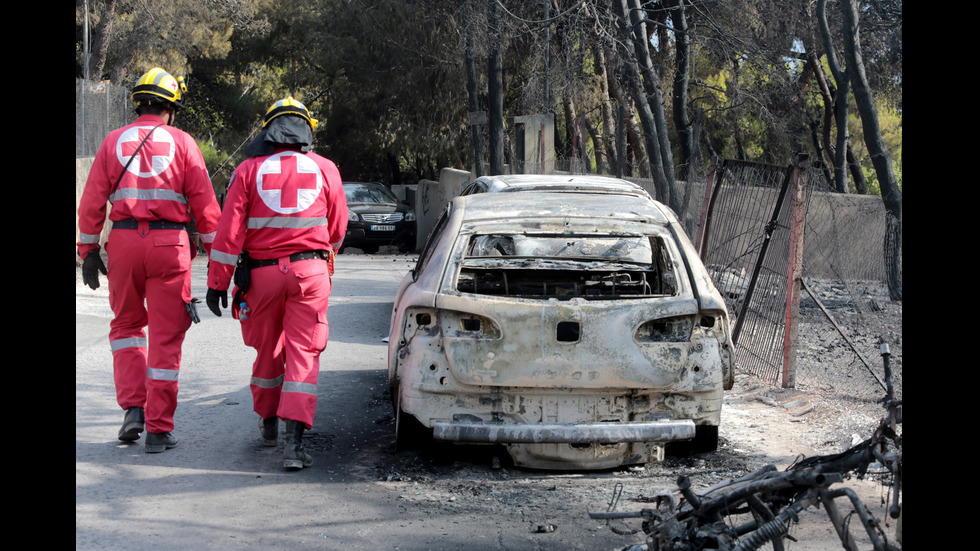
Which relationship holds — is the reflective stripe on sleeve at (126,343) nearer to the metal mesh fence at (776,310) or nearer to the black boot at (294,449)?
the black boot at (294,449)

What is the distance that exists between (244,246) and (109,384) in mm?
2464

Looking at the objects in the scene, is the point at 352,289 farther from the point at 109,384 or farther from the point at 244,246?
the point at 244,246

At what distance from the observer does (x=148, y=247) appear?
534 centimetres

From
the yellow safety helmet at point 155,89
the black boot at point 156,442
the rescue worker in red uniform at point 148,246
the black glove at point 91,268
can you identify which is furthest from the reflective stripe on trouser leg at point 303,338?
the yellow safety helmet at point 155,89

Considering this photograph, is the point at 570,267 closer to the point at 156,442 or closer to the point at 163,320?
the point at 163,320

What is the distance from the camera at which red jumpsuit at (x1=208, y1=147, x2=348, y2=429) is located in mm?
5203

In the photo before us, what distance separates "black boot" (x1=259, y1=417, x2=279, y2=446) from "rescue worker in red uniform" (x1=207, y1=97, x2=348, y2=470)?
0.08 metres

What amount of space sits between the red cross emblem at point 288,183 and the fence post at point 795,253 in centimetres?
353

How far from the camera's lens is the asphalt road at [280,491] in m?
4.06

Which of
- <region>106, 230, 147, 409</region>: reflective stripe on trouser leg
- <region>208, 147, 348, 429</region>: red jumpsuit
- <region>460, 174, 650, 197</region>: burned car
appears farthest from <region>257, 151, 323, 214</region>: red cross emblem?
<region>460, 174, 650, 197</region>: burned car

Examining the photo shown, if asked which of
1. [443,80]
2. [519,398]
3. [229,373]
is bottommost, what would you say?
[229,373]

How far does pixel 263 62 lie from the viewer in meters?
36.6

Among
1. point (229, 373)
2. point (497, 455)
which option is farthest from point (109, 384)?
point (497, 455)

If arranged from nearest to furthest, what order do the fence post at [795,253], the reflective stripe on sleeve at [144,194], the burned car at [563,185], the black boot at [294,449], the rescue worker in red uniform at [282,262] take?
the black boot at [294,449] < the rescue worker in red uniform at [282,262] < the reflective stripe on sleeve at [144,194] < the burned car at [563,185] < the fence post at [795,253]
